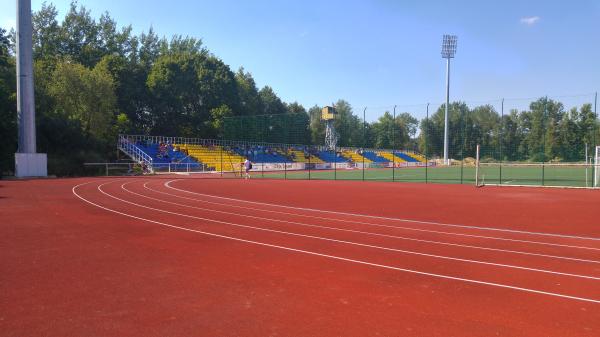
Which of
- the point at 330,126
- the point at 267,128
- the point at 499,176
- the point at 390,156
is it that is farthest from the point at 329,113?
the point at 499,176

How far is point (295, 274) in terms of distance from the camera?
6.27m

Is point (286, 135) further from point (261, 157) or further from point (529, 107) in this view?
point (529, 107)

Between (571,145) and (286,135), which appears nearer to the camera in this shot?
(571,145)

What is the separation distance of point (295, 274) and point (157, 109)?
60077mm

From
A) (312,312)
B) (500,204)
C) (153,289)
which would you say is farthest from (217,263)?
(500,204)

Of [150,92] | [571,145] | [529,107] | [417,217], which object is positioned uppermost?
[150,92]

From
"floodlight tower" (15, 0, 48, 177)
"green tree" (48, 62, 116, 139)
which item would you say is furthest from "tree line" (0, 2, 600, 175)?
"floodlight tower" (15, 0, 48, 177)

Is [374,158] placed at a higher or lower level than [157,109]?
lower

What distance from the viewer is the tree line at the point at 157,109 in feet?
94.4

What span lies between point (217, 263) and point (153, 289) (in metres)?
1.51

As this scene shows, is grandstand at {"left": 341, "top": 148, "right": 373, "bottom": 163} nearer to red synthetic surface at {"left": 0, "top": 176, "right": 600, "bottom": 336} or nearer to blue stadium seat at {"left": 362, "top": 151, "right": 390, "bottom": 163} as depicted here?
blue stadium seat at {"left": 362, "top": 151, "right": 390, "bottom": 163}

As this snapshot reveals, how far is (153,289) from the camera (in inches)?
216

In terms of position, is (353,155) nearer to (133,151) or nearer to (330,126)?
(330,126)

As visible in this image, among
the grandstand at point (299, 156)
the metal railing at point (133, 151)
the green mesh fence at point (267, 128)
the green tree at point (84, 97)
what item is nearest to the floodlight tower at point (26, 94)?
the green tree at point (84, 97)
